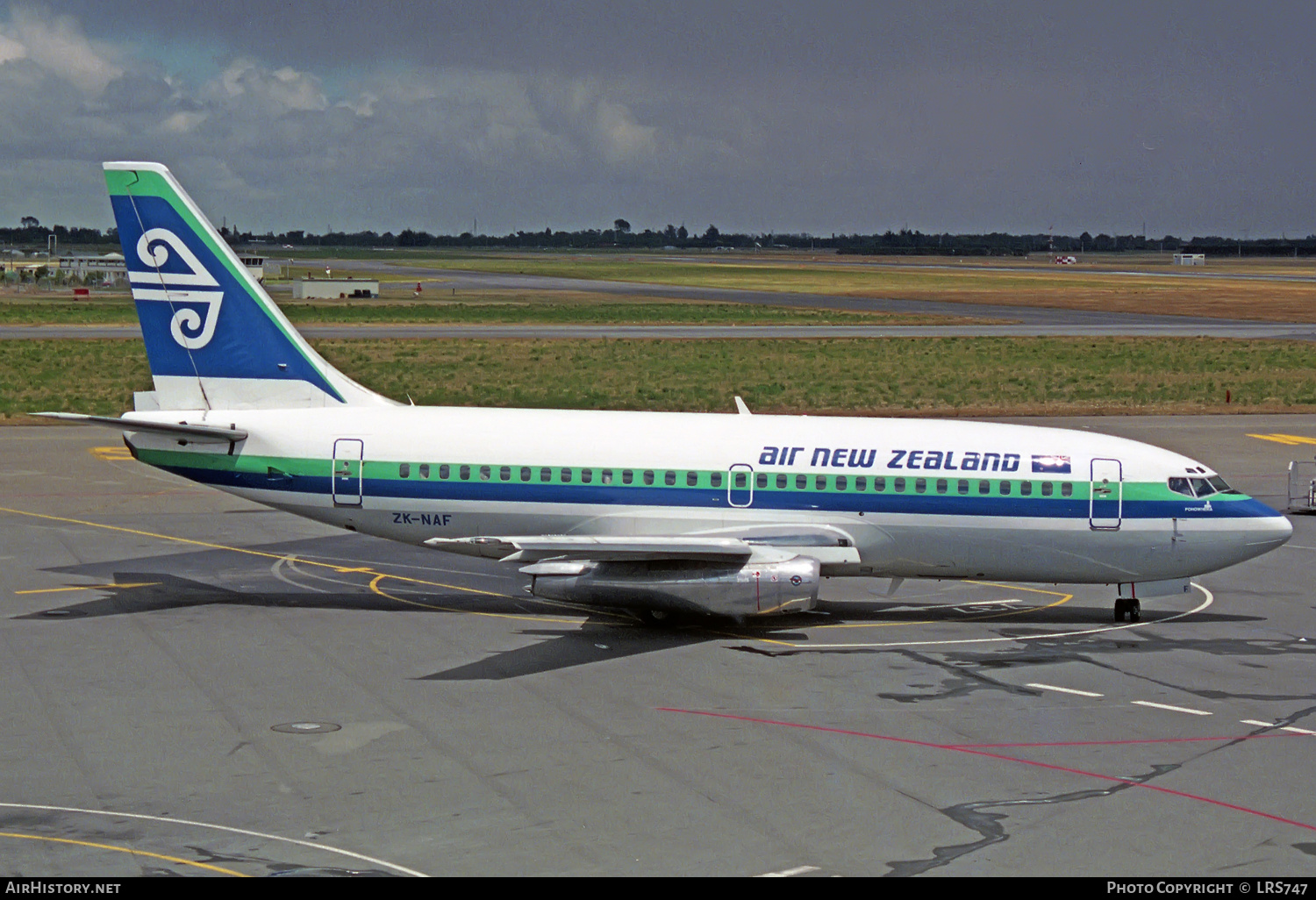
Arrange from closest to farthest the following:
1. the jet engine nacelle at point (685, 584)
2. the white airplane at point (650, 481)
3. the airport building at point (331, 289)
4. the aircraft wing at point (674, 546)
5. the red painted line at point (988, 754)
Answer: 1. the red painted line at point (988, 754)
2. the aircraft wing at point (674, 546)
3. the jet engine nacelle at point (685, 584)
4. the white airplane at point (650, 481)
5. the airport building at point (331, 289)

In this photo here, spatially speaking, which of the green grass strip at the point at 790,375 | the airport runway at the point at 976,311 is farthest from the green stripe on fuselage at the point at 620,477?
the airport runway at the point at 976,311

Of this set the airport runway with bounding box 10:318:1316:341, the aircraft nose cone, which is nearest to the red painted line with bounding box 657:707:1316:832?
the aircraft nose cone

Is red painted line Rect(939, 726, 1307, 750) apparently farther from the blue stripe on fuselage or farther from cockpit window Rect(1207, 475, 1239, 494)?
cockpit window Rect(1207, 475, 1239, 494)

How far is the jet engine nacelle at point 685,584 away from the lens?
30969mm

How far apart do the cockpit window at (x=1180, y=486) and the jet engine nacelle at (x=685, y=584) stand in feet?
26.8

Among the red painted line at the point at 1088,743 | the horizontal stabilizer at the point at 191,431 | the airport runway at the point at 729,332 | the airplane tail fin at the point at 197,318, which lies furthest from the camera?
the airport runway at the point at 729,332

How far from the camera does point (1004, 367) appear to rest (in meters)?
93.6

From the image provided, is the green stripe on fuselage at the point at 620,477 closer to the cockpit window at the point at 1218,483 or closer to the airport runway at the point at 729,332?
the cockpit window at the point at 1218,483

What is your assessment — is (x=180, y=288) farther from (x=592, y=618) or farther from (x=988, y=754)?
(x=988, y=754)

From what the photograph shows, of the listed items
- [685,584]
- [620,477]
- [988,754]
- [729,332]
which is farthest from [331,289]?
[988,754]

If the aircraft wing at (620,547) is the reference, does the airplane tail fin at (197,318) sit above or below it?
above

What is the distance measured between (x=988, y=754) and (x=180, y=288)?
22.0m

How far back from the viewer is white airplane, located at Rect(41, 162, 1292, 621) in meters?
32.1
